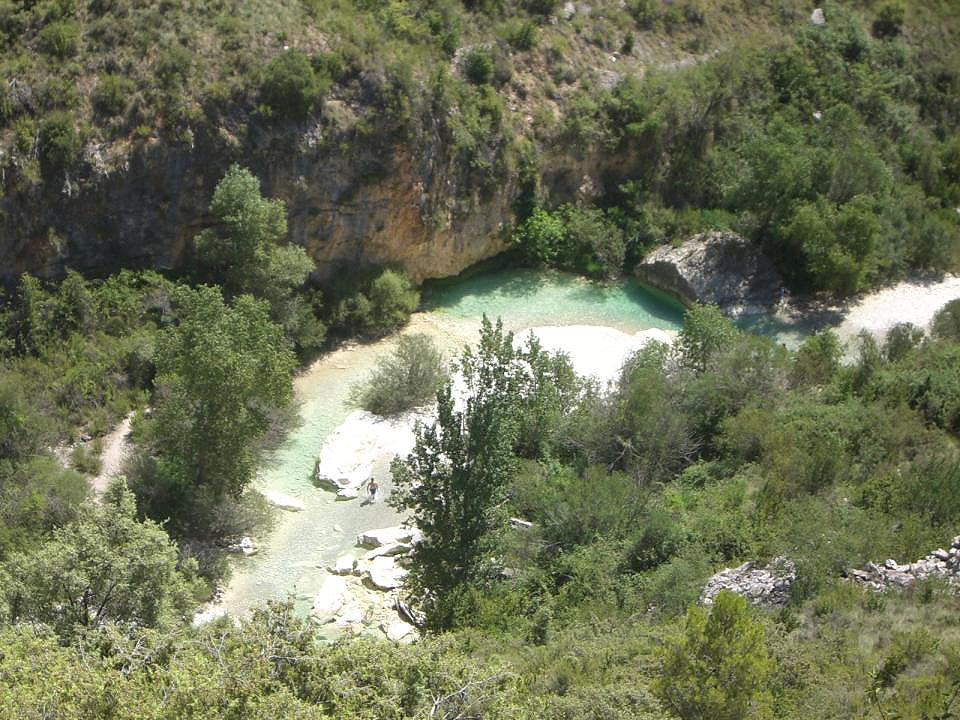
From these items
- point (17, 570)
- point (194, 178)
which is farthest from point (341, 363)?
point (17, 570)

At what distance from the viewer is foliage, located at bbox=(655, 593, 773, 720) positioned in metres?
17.6

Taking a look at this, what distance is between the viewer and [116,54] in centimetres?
3491

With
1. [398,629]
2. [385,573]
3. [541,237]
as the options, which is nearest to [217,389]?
[385,573]

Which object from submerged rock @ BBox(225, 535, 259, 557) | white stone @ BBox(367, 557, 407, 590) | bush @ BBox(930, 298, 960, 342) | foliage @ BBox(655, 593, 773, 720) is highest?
bush @ BBox(930, 298, 960, 342)

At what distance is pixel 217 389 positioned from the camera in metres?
27.1

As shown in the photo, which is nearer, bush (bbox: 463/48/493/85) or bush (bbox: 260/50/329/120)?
bush (bbox: 260/50/329/120)

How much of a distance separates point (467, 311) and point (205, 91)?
443 inches

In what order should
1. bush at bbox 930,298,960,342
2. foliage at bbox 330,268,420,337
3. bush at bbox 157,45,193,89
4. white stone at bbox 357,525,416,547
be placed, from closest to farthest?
white stone at bbox 357,525,416,547, bush at bbox 157,45,193,89, bush at bbox 930,298,960,342, foliage at bbox 330,268,420,337

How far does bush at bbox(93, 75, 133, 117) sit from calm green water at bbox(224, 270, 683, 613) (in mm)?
9822

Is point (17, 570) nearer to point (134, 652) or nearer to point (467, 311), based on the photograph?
point (134, 652)

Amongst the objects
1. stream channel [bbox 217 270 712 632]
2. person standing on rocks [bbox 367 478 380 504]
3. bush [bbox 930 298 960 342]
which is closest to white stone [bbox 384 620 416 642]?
stream channel [bbox 217 270 712 632]

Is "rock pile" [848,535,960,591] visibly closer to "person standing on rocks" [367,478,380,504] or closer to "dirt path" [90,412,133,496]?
"person standing on rocks" [367,478,380,504]

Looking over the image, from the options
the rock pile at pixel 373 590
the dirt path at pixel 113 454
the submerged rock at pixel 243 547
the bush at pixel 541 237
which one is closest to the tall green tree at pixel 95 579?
the rock pile at pixel 373 590

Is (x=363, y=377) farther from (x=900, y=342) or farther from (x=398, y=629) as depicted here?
(x=900, y=342)
